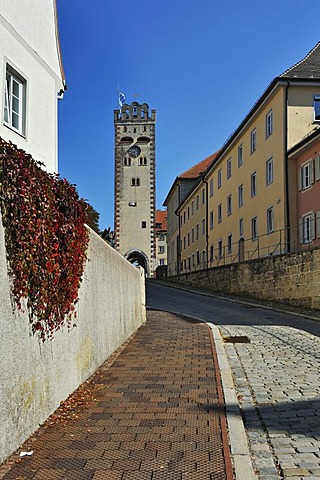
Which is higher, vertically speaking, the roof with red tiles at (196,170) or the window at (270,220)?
the roof with red tiles at (196,170)

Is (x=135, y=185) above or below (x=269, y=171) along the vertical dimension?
above

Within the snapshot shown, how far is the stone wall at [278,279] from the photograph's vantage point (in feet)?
71.8

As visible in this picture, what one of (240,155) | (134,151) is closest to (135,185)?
(134,151)

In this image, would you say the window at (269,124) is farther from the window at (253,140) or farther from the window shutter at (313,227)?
the window shutter at (313,227)

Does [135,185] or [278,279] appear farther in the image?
[135,185]

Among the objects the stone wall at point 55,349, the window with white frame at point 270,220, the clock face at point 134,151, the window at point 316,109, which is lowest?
Result: the stone wall at point 55,349

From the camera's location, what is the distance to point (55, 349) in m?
6.02

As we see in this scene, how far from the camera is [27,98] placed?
14.6 meters

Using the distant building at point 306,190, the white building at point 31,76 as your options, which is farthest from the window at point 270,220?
the white building at point 31,76

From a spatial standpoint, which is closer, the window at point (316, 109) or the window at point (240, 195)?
the window at point (316, 109)

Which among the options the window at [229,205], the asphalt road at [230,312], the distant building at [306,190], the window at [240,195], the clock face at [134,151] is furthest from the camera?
the clock face at [134,151]

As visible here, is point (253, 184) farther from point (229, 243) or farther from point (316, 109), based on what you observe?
point (229, 243)

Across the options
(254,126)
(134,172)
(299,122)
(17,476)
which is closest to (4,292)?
(17,476)

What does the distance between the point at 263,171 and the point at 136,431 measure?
30.1 m
